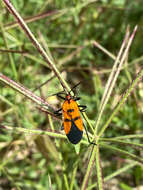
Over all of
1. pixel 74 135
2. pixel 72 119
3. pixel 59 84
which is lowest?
pixel 74 135

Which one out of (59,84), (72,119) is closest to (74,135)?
(72,119)

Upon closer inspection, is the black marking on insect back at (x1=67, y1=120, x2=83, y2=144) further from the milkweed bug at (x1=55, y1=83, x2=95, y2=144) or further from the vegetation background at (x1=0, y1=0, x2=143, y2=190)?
the vegetation background at (x1=0, y1=0, x2=143, y2=190)

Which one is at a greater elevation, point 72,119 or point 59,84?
point 59,84

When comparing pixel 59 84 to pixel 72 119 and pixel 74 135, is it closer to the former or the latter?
pixel 72 119

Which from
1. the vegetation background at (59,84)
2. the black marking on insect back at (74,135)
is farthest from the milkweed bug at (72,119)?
the vegetation background at (59,84)

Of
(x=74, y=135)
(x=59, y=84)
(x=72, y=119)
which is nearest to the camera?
(x=74, y=135)
